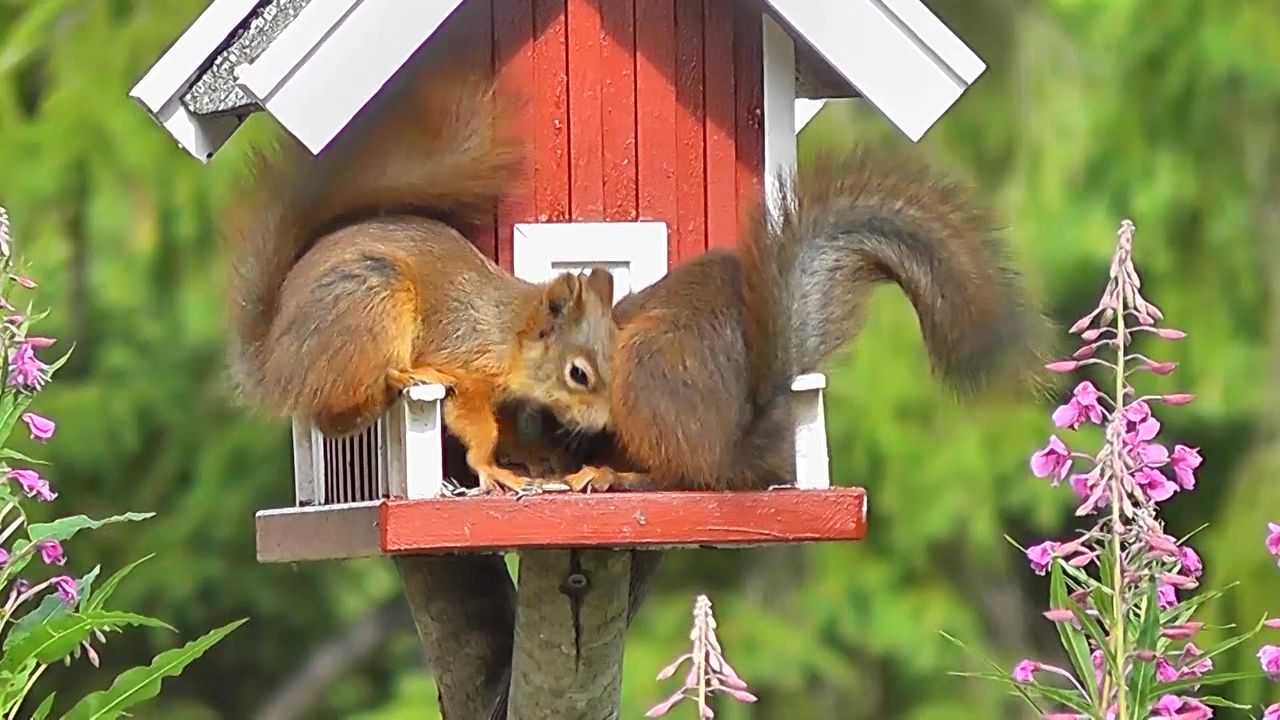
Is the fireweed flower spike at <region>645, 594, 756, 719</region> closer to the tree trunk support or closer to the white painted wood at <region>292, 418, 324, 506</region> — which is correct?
the tree trunk support

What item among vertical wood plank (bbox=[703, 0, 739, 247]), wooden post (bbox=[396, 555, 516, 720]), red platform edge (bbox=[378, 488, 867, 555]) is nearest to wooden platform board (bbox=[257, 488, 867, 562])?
red platform edge (bbox=[378, 488, 867, 555])

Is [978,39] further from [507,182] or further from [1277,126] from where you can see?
[507,182]

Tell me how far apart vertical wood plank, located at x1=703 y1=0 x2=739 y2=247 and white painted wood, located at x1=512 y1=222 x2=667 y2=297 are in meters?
0.07

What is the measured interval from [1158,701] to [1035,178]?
311cm

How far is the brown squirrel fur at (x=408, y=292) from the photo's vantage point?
1.89 meters

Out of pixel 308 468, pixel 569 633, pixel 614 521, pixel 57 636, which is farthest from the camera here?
pixel 308 468

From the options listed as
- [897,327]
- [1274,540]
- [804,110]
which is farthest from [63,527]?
[897,327]

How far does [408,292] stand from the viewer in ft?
6.27

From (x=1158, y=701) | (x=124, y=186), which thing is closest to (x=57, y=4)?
(x=124, y=186)

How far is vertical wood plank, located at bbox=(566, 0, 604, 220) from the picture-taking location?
82.0 inches

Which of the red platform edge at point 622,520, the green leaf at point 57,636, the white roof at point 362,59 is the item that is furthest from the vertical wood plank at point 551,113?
the green leaf at point 57,636

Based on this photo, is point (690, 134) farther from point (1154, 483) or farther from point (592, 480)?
point (1154, 483)

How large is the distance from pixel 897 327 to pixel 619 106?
2514mm

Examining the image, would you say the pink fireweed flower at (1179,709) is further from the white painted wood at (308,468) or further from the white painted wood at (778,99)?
the white painted wood at (308,468)
